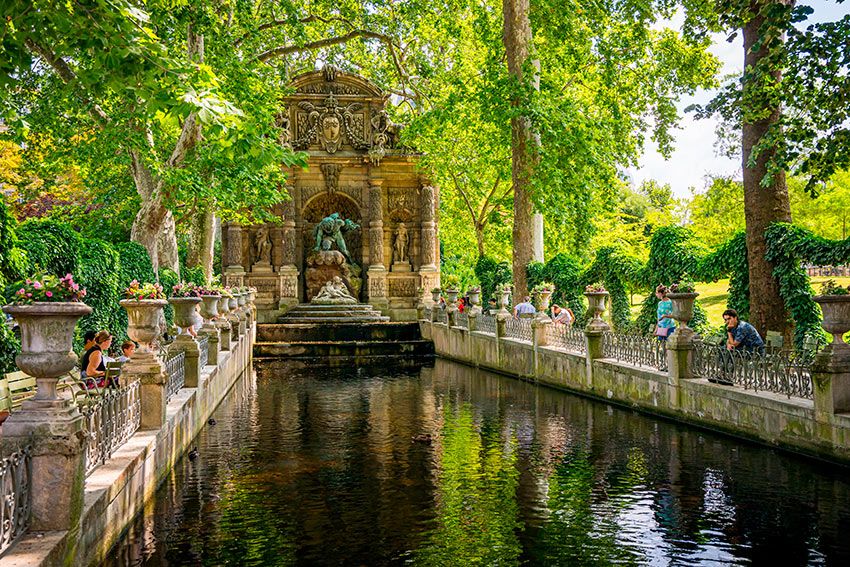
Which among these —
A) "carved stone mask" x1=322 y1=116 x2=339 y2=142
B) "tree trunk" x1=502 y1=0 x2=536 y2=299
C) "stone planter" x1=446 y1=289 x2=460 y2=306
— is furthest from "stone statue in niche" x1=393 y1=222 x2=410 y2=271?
"tree trunk" x1=502 y1=0 x2=536 y2=299

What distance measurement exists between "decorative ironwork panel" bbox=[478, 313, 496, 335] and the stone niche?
34.2ft

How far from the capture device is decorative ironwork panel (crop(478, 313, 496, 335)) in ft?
76.1

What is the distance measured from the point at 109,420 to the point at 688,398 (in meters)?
8.29

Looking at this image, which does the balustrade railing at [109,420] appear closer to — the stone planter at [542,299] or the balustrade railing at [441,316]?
the stone planter at [542,299]

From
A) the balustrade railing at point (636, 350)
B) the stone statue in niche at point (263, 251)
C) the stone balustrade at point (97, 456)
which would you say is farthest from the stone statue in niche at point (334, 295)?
the stone balustrade at point (97, 456)

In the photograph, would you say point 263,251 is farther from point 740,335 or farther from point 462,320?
point 740,335

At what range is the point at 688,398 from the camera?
13023 millimetres

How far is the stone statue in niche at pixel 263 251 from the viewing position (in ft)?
114

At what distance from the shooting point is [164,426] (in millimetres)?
9828

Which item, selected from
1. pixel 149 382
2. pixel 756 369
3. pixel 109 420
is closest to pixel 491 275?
pixel 756 369

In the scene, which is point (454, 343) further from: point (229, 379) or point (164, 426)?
point (164, 426)

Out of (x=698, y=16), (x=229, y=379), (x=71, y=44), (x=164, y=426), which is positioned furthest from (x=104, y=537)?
(x=698, y=16)

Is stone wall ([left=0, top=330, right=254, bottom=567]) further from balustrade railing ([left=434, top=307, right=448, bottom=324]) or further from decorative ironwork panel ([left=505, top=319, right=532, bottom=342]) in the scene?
balustrade railing ([left=434, top=307, right=448, bottom=324])

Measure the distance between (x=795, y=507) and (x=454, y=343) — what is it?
1770 cm
